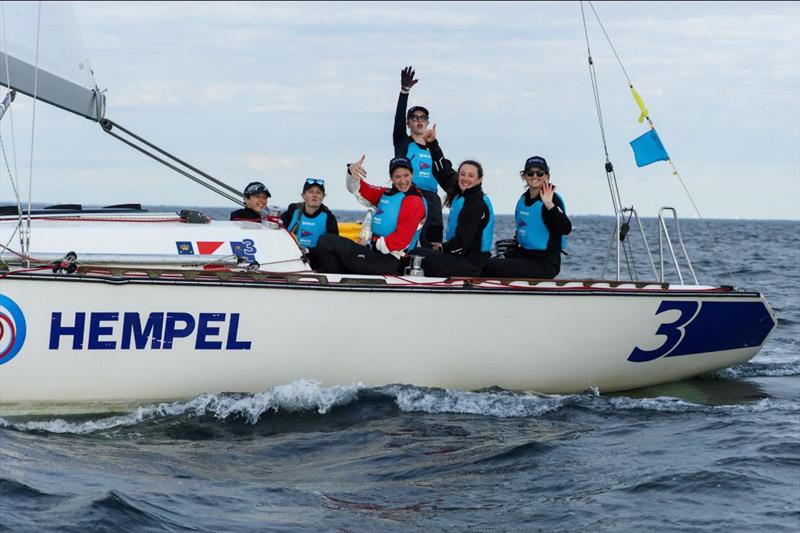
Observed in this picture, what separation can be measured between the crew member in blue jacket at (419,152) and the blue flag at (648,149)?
1562mm

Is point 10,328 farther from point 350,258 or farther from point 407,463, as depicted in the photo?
point 407,463

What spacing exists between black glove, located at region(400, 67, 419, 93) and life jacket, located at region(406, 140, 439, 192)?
0.44 m

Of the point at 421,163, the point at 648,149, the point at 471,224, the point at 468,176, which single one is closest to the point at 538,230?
the point at 471,224

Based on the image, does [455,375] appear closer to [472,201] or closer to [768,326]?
[472,201]

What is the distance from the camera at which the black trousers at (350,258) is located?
7.41 meters

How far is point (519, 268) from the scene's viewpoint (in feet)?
26.1

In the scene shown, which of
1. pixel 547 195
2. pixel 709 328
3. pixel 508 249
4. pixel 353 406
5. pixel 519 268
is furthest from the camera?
pixel 508 249

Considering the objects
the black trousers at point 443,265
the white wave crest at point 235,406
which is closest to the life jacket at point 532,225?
the black trousers at point 443,265

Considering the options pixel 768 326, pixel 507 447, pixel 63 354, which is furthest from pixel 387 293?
pixel 768 326

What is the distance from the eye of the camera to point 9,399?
6371mm

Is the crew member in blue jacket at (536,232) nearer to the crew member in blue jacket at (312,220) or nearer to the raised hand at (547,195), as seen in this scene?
the raised hand at (547,195)

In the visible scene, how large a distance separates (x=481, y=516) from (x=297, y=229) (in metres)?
3.34

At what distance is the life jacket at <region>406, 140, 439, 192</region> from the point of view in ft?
27.5

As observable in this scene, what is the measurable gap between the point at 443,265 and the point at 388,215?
528 mm
